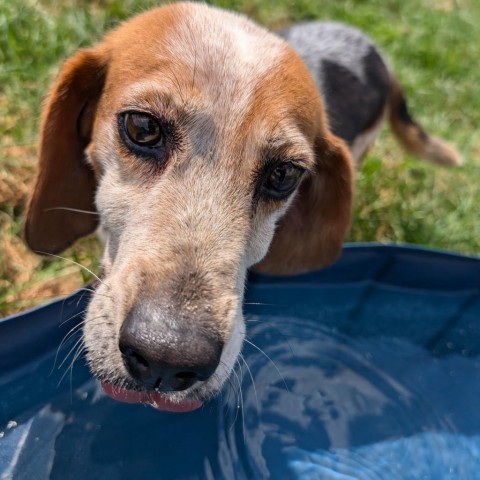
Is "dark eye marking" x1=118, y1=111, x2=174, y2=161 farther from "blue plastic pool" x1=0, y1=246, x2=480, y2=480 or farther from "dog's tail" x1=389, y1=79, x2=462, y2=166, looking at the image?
"dog's tail" x1=389, y1=79, x2=462, y2=166

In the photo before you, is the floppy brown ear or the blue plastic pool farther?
the floppy brown ear

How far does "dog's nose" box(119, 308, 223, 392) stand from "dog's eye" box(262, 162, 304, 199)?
2.70 feet

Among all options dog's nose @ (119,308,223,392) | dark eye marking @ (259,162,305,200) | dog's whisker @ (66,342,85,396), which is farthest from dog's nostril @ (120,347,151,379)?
dark eye marking @ (259,162,305,200)

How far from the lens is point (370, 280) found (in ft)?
13.1

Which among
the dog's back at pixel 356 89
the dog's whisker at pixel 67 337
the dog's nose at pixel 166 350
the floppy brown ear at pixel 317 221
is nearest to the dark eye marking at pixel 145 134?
the dog's nose at pixel 166 350

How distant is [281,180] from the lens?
283cm

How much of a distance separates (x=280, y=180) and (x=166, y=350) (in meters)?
1.04

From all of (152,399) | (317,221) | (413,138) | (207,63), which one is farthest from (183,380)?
(413,138)

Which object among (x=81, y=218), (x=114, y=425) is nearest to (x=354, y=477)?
(x=114, y=425)

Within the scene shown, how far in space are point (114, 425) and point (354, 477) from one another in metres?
1.17

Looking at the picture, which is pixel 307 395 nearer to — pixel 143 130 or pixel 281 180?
pixel 281 180

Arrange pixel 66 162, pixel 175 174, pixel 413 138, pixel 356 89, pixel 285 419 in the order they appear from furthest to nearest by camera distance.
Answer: pixel 413 138 < pixel 356 89 < pixel 285 419 < pixel 66 162 < pixel 175 174

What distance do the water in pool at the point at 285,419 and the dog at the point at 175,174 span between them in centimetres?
38

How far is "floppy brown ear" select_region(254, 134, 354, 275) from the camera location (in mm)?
3473
